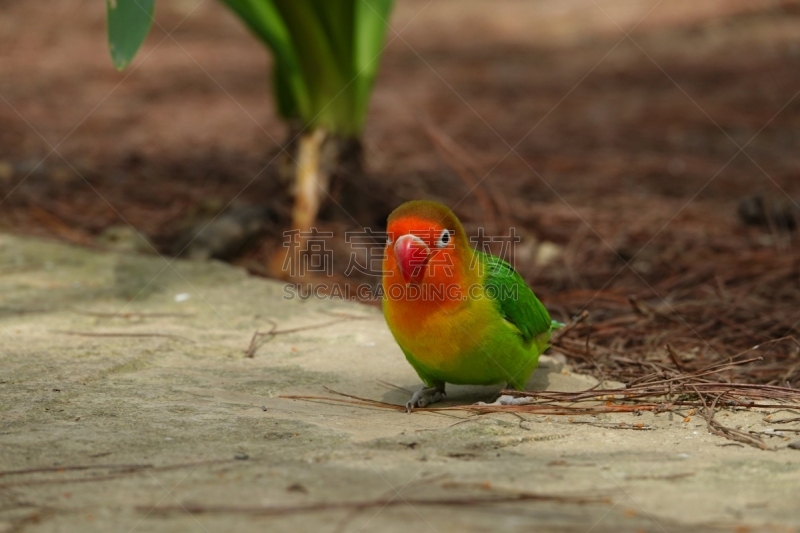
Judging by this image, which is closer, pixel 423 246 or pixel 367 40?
pixel 423 246

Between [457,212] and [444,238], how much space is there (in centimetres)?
274

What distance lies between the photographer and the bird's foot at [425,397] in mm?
2959

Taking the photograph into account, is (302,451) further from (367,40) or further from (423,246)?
(367,40)

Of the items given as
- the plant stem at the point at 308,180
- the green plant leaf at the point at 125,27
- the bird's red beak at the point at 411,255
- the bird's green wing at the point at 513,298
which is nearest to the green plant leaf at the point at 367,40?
the plant stem at the point at 308,180

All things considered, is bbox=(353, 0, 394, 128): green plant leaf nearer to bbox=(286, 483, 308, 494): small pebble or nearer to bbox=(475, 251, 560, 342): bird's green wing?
bbox=(475, 251, 560, 342): bird's green wing

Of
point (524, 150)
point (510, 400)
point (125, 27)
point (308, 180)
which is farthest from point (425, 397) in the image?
point (524, 150)

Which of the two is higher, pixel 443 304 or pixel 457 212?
pixel 457 212

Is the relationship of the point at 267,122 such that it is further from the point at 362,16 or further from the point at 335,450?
the point at 335,450

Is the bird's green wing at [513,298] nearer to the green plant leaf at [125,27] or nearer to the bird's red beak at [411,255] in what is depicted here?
the bird's red beak at [411,255]

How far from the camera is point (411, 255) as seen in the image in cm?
274

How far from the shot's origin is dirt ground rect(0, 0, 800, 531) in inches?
80.9

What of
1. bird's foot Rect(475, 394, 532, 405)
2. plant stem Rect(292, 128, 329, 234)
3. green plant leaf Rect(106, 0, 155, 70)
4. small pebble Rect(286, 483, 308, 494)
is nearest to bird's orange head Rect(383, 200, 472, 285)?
bird's foot Rect(475, 394, 532, 405)

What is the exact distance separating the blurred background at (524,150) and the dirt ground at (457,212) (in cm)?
3

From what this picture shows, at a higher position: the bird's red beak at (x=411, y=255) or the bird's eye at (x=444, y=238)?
the bird's eye at (x=444, y=238)
